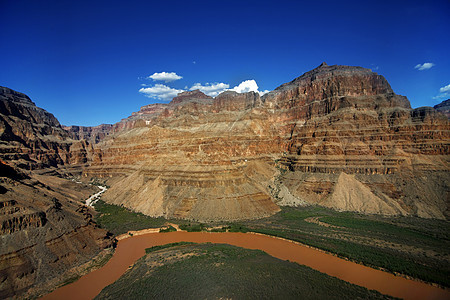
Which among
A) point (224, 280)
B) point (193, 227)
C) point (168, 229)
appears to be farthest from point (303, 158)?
point (224, 280)

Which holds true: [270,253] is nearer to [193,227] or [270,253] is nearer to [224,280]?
[224,280]

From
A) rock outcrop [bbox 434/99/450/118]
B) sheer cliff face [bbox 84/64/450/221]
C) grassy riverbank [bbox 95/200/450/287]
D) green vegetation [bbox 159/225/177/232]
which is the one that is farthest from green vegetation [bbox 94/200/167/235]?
rock outcrop [bbox 434/99/450/118]

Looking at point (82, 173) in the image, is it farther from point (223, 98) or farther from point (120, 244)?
point (120, 244)

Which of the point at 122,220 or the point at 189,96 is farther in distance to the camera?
the point at 189,96

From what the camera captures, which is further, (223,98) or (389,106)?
(223,98)

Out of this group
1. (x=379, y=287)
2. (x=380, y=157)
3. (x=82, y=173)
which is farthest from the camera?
(x=82, y=173)

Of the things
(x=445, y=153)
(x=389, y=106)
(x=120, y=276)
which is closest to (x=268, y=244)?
(x=120, y=276)
